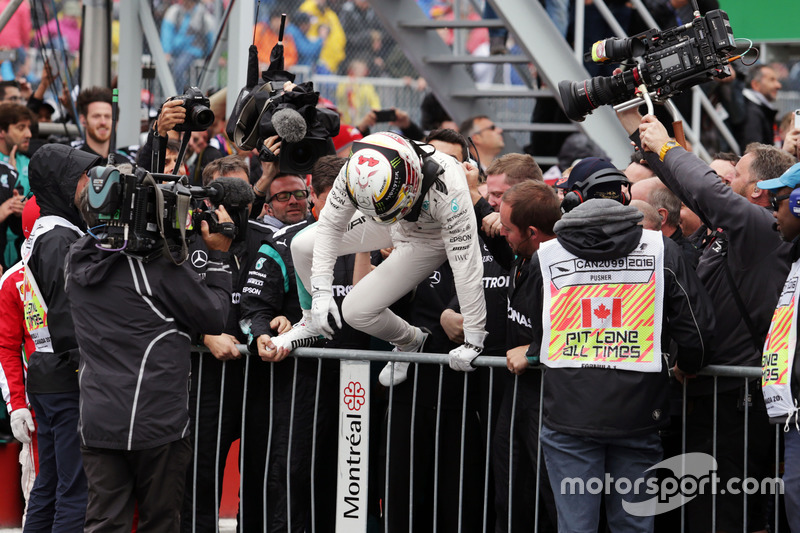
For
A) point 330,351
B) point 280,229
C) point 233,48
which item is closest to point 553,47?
point 233,48

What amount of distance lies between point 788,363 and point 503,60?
5042 millimetres

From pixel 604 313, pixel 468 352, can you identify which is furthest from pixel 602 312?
pixel 468 352

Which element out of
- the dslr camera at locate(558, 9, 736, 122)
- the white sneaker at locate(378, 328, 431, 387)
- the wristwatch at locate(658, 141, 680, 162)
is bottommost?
the white sneaker at locate(378, 328, 431, 387)

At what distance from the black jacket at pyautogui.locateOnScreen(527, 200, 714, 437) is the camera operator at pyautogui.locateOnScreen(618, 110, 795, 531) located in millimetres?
219

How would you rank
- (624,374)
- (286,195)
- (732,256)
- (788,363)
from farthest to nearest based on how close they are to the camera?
(286,195) < (732,256) < (624,374) < (788,363)

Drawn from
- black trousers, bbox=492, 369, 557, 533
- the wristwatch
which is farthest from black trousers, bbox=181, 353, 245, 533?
the wristwatch

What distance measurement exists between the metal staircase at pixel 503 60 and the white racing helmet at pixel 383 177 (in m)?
3.19

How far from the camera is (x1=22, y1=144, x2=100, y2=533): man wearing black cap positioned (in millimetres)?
5109

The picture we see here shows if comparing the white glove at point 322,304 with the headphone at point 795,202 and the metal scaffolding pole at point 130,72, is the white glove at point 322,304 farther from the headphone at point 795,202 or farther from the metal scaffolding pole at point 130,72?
the metal scaffolding pole at point 130,72

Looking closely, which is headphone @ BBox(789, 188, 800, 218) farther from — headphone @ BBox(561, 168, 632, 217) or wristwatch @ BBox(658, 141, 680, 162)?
headphone @ BBox(561, 168, 632, 217)

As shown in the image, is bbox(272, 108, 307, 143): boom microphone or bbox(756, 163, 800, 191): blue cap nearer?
bbox(756, 163, 800, 191): blue cap

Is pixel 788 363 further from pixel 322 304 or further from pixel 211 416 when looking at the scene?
pixel 211 416

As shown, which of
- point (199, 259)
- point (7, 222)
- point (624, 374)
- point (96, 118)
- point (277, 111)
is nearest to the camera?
point (624, 374)

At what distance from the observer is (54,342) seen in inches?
203
